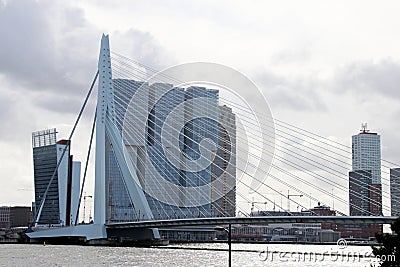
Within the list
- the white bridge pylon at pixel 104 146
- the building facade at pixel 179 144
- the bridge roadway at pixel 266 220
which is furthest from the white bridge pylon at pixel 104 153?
the building facade at pixel 179 144

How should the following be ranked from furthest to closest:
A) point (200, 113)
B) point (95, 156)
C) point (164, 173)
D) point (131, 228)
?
point (164, 173) < point (200, 113) < point (131, 228) < point (95, 156)

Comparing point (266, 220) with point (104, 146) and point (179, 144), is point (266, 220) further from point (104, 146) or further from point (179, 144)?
point (179, 144)

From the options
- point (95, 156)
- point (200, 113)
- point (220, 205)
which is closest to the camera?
point (95, 156)

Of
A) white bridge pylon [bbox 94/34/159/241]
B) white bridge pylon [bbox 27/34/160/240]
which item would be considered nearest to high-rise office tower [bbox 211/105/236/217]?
white bridge pylon [bbox 27/34/160/240]

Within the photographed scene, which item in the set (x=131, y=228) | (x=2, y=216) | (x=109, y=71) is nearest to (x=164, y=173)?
(x=131, y=228)

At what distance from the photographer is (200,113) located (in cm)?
7681

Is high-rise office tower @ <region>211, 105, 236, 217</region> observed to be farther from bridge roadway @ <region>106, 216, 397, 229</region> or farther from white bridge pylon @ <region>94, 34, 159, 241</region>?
white bridge pylon @ <region>94, 34, 159, 241</region>

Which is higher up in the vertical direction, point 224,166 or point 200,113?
point 200,113

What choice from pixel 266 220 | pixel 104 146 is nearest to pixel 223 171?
pixel 104 146

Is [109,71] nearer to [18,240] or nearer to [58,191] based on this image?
[18,240]

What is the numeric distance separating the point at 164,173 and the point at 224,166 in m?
6.76

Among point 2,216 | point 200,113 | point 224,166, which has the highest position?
point 200,113

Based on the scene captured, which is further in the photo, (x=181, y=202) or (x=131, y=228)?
(x=181, y=202)

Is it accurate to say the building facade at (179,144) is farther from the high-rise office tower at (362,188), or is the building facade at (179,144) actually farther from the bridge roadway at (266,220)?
the bridge roadway at (266,220)
